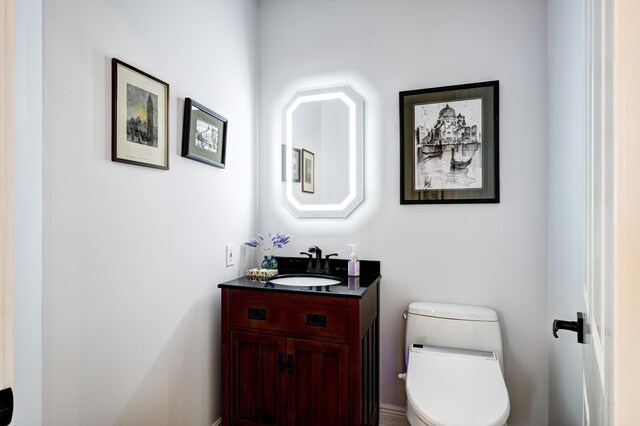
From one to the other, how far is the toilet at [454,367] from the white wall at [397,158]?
16cm

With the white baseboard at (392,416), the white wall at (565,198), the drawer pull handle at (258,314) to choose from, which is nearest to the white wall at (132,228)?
the drawer pull handle at (258,314)

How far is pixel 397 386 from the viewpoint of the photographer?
2.09 meters

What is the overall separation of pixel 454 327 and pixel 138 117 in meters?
1.78

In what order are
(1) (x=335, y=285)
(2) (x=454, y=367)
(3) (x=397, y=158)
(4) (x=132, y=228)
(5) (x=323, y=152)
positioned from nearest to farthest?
1. (4) (x=132, y=228)
2. (2) (x=454, y=367)
3. (1) (x=335, y=285)
4. (3) (x=397, y=158)
5. (5) (x=323, y=152)

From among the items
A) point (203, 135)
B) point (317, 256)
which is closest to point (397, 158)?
point (317, 256)

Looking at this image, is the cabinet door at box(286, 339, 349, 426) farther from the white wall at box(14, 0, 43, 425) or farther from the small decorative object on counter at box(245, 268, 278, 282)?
the white wall at box(14, 0, 43, 425)

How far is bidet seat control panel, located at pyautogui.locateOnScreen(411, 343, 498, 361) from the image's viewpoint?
1727mm

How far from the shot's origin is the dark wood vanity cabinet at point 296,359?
166 cm

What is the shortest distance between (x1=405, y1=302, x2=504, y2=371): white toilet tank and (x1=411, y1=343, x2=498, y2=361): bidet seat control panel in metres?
0.04

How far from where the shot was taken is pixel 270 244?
7.75 ft

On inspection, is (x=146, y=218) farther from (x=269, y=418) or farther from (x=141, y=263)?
(x=269, y=418)

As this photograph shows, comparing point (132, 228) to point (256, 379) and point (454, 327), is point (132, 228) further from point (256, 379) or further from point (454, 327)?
point (454, 327)

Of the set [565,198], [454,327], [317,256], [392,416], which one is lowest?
[392,416]

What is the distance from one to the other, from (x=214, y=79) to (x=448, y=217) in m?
1.51
